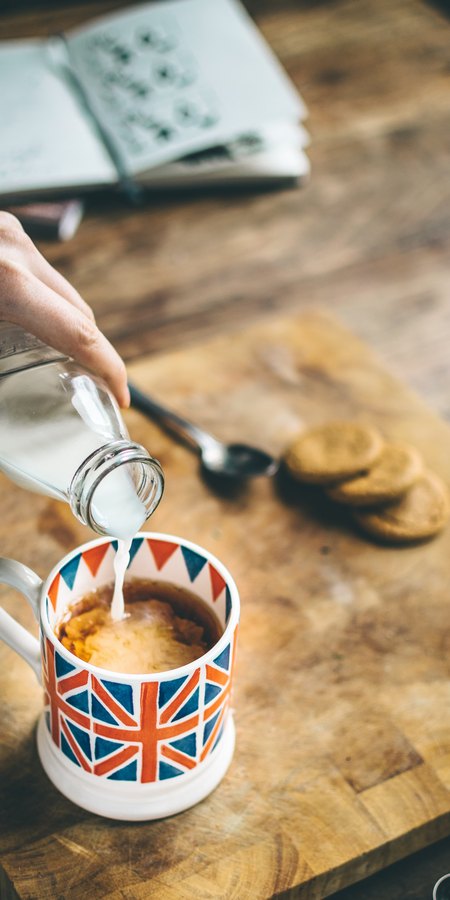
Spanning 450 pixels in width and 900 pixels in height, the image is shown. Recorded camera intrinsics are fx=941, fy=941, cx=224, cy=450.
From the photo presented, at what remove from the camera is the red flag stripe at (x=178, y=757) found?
65 centimetres

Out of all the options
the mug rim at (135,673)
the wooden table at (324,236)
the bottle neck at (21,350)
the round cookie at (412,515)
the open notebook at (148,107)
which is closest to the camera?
the mug rim at (135,673)

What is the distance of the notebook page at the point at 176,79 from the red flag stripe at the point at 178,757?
3.24ft

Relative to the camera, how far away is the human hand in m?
0.69

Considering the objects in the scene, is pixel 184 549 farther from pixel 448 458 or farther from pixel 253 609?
pixel 448 458

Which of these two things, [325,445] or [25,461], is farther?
[325,445]

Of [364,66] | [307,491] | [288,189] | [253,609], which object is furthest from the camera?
[364,66]

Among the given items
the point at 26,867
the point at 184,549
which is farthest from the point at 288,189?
the point at 26,867

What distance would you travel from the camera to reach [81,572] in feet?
2.30

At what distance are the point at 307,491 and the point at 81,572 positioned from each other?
1.11ft

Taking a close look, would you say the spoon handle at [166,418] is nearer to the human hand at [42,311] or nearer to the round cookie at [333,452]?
the round cookie at [333,452]

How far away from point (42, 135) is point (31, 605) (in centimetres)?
98

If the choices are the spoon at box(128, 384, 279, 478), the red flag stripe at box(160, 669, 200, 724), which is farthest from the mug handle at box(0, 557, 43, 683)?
the spoon at box(128, 384, 279, 478)

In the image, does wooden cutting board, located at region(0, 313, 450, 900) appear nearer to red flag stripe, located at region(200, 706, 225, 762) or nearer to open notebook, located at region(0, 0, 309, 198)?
red flag stripe, located at region(200, 706, 225, 762)

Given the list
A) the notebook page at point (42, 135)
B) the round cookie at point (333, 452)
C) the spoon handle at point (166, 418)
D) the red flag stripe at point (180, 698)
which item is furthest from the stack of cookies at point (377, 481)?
the notebook page at point (42, 135)
